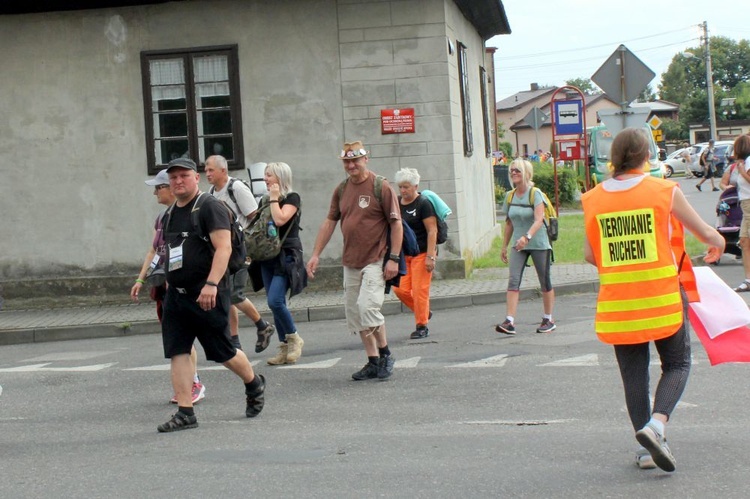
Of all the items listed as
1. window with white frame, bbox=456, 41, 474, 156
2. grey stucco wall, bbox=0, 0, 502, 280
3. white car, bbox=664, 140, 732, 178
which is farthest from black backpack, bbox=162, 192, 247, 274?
white car, bbox=664, 140, 732, 178

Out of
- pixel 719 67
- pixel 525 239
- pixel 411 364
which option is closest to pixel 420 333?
pixel 525 239

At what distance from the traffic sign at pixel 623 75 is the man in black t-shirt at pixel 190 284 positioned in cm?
928

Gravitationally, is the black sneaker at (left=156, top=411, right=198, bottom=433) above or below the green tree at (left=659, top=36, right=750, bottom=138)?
below

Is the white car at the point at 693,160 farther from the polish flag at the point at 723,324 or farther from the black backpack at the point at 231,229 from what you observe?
the polish flag at the point at 723,324

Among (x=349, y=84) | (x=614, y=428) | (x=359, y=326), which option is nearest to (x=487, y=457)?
(x=614, y=428)

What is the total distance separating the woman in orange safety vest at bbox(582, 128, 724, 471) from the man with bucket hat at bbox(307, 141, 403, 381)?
3.27 meters

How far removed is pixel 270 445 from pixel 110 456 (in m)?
0.94

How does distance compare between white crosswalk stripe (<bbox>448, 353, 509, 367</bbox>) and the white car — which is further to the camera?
the white car

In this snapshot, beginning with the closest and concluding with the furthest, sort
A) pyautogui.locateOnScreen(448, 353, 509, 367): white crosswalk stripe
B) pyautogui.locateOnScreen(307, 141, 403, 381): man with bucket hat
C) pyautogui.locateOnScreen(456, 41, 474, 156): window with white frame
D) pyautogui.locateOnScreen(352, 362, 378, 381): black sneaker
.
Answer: pyautogui.locateOnScreen(307, 141, 403, 381): man with bucket hat < pyautogui.locateOnScreen(352, 362, 378, 381): black sneaker < pyautogui.locateOnScreen(448, 353, 509, 367): white crosswalk stripe < pyautogui.locateOnScreen(456, 41, 474, 156): window with white frame

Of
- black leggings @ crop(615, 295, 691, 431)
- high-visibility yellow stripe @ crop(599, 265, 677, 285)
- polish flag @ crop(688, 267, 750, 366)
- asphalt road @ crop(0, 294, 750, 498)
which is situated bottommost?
asphalt road @ crop(0, 294, 750, 498)

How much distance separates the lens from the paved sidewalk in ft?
44.6

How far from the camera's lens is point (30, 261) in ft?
52.5

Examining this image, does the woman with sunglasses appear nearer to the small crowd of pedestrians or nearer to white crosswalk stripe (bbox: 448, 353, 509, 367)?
the small crowd of pedestrians

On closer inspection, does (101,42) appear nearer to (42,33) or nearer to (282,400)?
(42,33)
